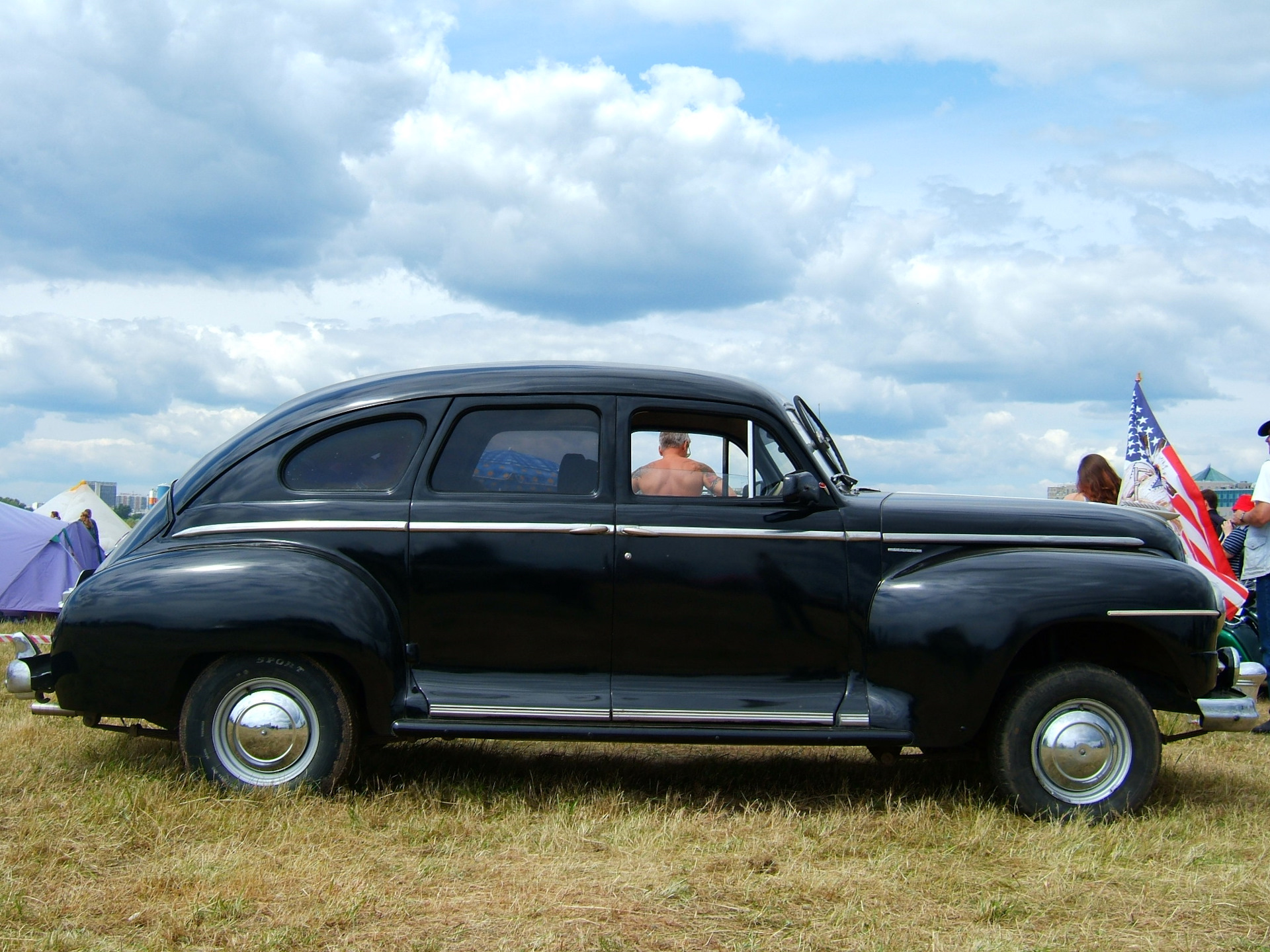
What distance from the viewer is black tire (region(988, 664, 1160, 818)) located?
15.7 ft

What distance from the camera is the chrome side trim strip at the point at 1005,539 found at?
16.1 feet

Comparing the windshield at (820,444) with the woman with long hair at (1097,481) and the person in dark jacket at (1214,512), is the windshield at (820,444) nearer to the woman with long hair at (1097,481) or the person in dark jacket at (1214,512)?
the woman with long hair at (1097,481)

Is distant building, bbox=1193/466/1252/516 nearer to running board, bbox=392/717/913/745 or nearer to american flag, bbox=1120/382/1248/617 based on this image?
american flag, bbox=1120/382/1248/617

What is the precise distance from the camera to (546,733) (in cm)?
476

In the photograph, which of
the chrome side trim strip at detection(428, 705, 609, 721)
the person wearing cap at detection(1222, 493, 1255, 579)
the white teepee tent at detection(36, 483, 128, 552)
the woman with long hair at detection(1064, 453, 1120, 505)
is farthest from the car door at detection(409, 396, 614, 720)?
the white teepee tent at detection(36, 483, 128, 552)

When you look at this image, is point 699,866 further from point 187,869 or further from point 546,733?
point 187,869

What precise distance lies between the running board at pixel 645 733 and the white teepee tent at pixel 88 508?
16.6 meters

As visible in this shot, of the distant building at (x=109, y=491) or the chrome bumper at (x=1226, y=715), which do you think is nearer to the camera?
the chrome bumper at (x=1226, y=715)

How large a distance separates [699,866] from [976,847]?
1186mm

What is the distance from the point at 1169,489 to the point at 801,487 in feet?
20.1

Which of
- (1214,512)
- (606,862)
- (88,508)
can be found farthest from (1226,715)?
(88,508)

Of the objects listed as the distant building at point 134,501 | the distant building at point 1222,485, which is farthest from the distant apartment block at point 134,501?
the distant building at point 1222,485

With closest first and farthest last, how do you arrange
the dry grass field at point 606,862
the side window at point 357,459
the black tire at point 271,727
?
the dry grass field at point 606,862 → the black tire at point 271,727 → the side window at point 357,459

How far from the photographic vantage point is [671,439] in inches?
200
